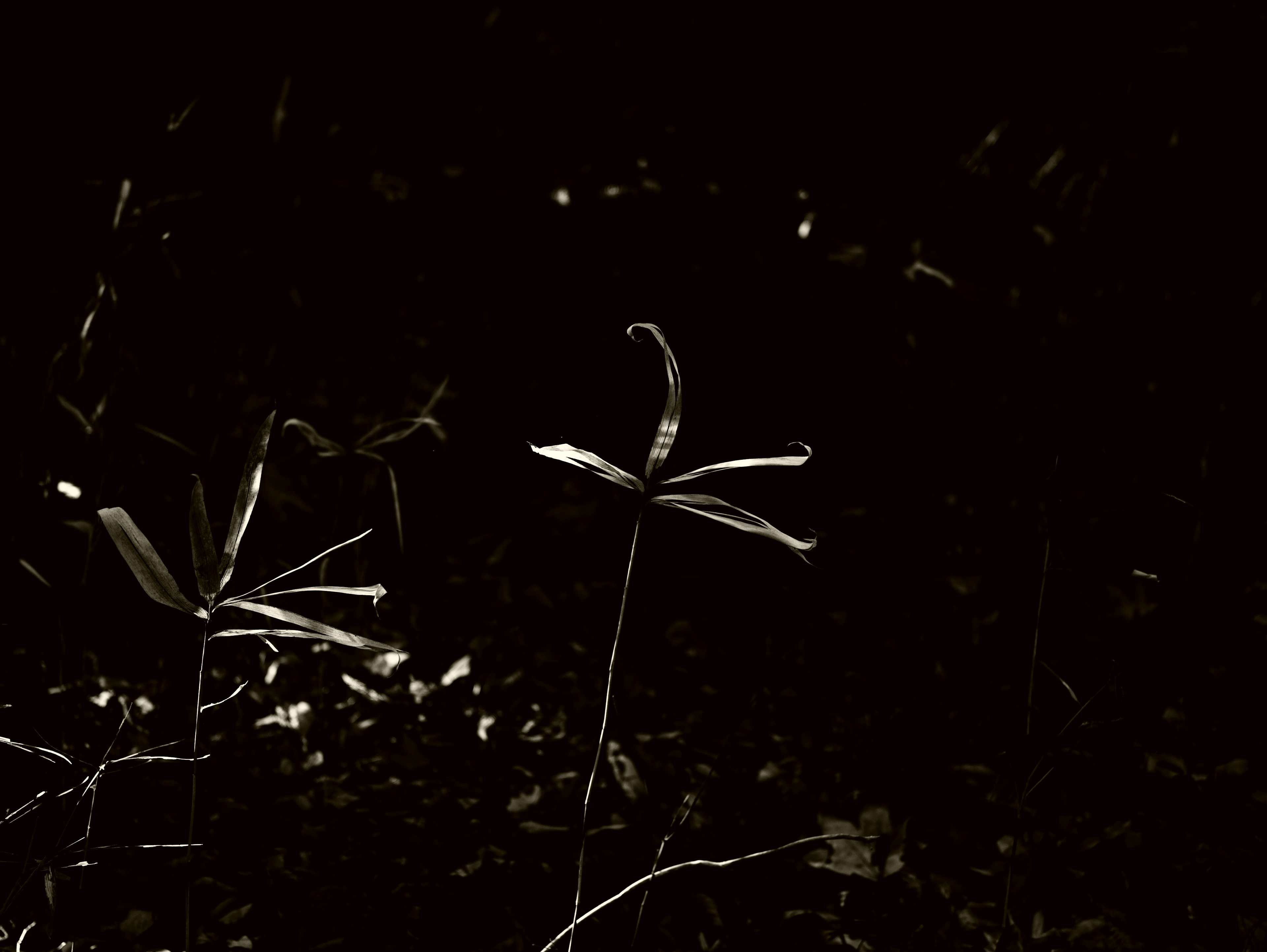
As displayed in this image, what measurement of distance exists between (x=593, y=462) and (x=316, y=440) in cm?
65

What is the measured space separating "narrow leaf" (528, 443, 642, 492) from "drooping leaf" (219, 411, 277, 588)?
149mm

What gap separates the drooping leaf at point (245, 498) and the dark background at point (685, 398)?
0.60 m

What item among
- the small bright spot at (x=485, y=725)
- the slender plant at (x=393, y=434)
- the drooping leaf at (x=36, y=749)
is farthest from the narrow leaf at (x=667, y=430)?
the small bright spot at (x=485, y=725)

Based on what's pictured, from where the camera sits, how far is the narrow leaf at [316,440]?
3.04 feet

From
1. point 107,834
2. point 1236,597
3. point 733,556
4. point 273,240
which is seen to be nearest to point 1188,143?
point 1236,597

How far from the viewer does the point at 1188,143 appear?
142cm

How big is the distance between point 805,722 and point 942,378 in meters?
0.60

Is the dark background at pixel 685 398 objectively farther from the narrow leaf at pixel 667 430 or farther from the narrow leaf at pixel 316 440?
the narrow leaf at pixel 667 430

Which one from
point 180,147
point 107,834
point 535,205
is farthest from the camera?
point 535,205

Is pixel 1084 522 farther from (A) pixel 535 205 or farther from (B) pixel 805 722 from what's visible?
(A) pixel 535 205

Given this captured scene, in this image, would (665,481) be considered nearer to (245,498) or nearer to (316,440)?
(245,498)

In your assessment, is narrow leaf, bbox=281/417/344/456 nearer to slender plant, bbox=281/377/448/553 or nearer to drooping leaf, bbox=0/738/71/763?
slender plant, bbox=281/377/448/553

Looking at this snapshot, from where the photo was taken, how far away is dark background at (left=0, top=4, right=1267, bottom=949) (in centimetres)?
112

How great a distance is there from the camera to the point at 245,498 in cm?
51
